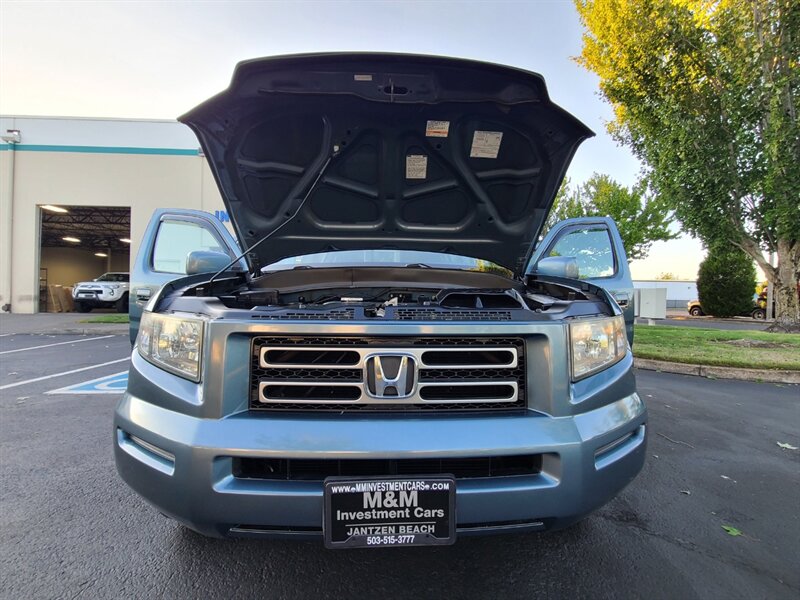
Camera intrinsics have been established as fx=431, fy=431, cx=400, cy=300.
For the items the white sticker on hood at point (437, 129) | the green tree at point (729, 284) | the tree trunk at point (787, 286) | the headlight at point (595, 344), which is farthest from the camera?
the green tree at point (729, 284)

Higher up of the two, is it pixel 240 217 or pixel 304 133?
pixel 304 133

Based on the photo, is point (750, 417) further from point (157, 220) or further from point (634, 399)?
point (157, 220)

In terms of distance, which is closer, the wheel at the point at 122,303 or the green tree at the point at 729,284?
the wheel at the point at 122,303

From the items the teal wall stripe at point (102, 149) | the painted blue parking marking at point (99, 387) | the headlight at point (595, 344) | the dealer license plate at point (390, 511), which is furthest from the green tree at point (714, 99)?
the teal wall stripe at point (102, 149)

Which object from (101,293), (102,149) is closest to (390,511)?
(102,149)

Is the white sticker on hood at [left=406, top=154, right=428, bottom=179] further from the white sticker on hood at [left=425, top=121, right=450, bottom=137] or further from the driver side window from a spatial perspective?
the driver side window

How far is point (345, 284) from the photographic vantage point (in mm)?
2826

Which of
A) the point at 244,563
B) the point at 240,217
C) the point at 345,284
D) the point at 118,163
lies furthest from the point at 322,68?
the point at 118,163

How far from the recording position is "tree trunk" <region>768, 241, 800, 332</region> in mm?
10805

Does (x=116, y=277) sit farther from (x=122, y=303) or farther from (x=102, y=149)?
(x=102, y=149)

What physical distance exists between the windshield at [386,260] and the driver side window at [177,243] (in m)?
1.34

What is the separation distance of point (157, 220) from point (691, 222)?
1072 centimetres

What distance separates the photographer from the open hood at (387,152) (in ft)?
7.04

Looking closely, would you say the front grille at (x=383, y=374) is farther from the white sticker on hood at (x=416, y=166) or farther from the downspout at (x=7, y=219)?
the downspout at (x=7, y=219)
